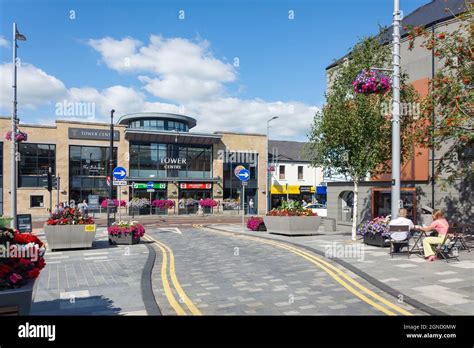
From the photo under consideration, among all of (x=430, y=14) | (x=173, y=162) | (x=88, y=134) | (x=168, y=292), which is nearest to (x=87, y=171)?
(x=88, y=134)

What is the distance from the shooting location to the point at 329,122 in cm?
1569

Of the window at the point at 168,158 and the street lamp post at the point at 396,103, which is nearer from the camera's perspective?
the street lamp post at the point at 396,103

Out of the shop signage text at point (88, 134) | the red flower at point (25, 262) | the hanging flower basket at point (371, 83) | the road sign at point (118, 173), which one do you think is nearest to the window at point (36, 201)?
the shop signage text at point (88, 134)

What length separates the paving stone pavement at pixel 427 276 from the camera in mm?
6613

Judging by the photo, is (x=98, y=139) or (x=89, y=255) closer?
(x=89, y=255)

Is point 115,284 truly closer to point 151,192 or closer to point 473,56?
point 473,56

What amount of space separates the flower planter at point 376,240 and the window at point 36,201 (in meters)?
37.0

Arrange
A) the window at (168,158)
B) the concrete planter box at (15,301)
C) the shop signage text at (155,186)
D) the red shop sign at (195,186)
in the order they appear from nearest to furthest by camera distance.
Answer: the concrete planter box at (15,301)
the shop signage text at (155,186)
the window at (168,158)
the red shop sign at (195,186)

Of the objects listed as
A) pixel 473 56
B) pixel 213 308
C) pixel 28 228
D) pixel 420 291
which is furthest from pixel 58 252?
pixel 473 56

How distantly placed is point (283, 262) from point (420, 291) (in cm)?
414

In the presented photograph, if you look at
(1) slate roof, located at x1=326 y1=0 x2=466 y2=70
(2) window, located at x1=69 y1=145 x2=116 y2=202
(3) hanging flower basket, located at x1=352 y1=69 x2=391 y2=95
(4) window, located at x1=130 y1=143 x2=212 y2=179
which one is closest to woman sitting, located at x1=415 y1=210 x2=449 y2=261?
(3) hanging flower basket, located at x1=352 y1=69 x2=391 y2=95

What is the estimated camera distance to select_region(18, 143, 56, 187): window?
40.7 m

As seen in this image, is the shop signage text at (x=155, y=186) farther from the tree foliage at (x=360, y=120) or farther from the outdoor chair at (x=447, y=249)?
the outdoor chair at (x=447, y=249)
